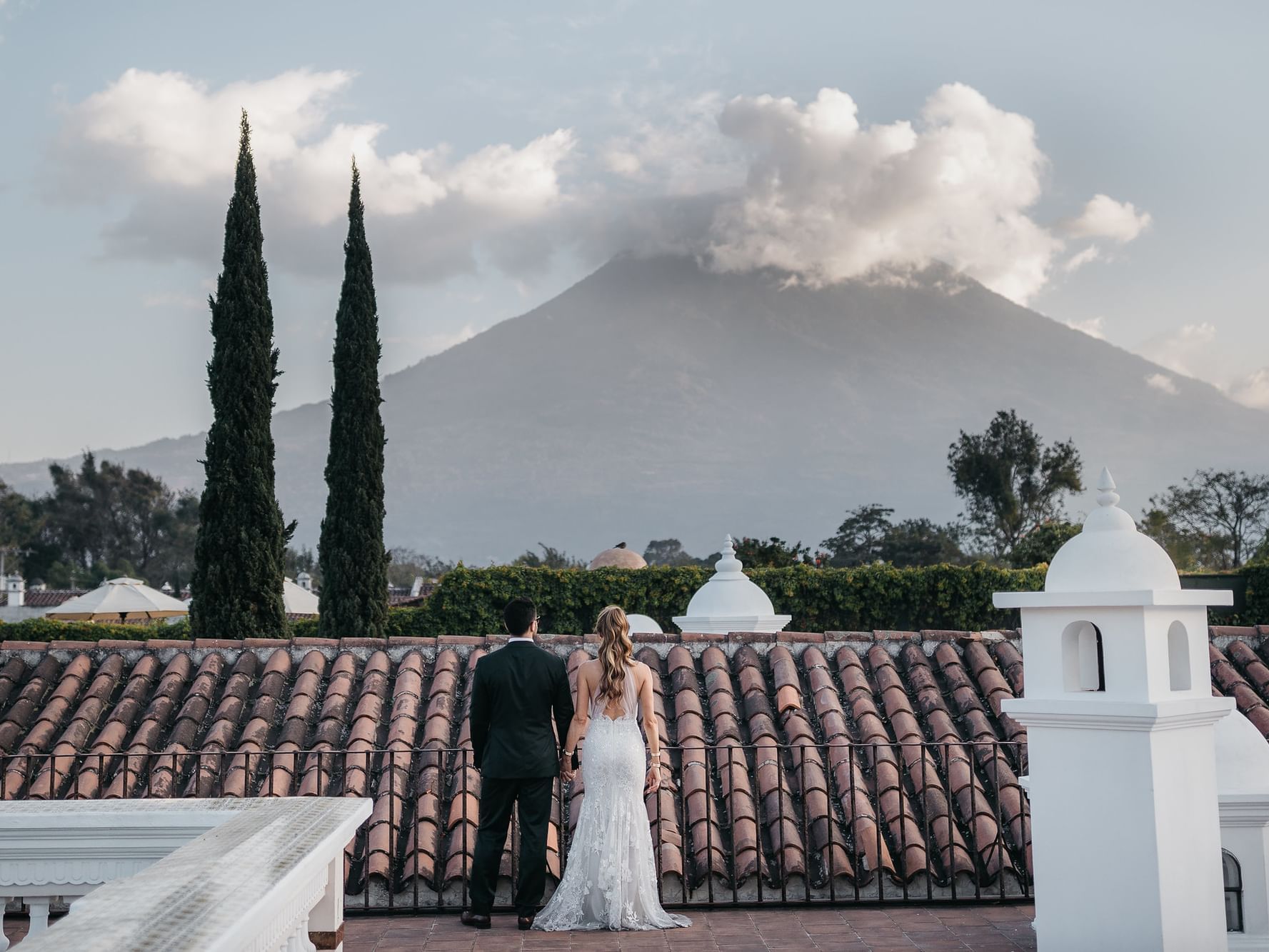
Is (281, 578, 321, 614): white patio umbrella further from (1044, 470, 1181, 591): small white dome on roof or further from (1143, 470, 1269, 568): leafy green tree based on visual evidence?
(1143, 470, 1269, 568): leafy green tree

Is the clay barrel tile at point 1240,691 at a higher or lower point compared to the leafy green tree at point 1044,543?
lower

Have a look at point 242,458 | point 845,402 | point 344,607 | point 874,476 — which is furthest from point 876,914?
point 845,402

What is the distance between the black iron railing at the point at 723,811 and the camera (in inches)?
265

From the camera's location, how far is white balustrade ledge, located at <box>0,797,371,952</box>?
7.39 feet

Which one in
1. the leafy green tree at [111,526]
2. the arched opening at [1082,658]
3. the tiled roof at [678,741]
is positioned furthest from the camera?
the leafy green tree at [111,526]

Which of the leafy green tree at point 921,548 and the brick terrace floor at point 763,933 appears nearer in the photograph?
the brick terrace floor at point 763,933

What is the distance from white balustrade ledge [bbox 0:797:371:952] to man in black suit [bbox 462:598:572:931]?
2246 mm

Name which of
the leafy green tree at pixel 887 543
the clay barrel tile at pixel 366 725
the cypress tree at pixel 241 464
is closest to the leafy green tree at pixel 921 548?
the leafy green tree at pixel 887 543

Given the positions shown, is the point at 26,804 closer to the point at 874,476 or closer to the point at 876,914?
the point at 876,914

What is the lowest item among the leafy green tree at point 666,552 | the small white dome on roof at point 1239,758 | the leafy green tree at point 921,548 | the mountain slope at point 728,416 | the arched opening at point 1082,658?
the small white dome on roof at point 1239,758

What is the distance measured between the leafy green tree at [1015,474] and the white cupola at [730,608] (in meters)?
39.1

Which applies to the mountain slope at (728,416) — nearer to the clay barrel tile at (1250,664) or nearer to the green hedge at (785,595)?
the green hedge at (785,595)

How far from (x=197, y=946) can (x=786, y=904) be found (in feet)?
16.4

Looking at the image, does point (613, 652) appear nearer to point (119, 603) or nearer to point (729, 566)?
point (729, 566)
